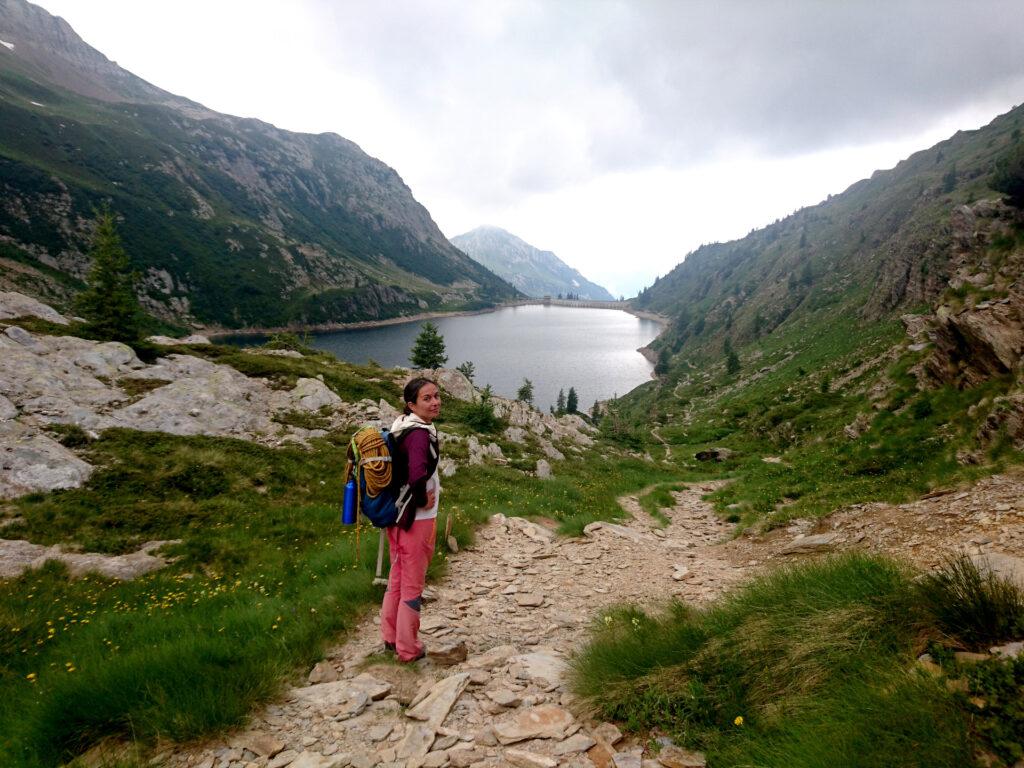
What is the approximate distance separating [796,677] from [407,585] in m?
4.11

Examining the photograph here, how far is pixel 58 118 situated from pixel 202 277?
102 meters

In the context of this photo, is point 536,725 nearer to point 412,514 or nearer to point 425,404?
point 412,514

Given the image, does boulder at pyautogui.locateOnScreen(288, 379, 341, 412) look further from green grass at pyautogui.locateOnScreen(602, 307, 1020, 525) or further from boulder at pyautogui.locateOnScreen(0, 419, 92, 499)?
green grass at pyautogui.locateOnScreen(602, 307, 1020, 525)

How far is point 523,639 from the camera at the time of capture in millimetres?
6355

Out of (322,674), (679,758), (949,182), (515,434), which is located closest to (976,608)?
(679,758)

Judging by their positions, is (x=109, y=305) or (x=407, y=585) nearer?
(x=407, y=585)

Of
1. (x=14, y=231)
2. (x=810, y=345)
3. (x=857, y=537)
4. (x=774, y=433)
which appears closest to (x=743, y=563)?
(x=857, y=537)

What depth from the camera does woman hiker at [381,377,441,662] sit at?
5480 millimetres

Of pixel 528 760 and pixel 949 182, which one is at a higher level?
pixel 949 182

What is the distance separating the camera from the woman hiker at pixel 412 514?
5480 mm

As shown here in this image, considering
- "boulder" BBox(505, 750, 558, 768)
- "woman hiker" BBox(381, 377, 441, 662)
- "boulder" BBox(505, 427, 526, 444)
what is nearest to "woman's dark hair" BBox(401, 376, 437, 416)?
"woman hiker" BBox(381, 377, 441, 662)

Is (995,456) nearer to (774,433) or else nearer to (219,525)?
(219,525)

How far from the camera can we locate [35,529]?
10523 millimetres

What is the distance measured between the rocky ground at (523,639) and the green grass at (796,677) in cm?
36
